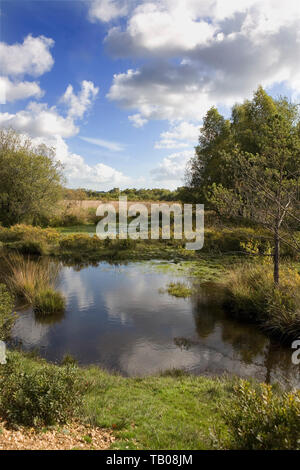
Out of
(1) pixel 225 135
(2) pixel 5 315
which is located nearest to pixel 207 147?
(1) pixel 225 135

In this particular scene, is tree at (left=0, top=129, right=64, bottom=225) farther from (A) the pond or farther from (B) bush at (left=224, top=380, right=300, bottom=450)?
(B) bush at (left=224, top=380, right=300, bottom=450)

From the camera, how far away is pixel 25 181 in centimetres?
2406

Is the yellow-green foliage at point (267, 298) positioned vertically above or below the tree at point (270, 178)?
below

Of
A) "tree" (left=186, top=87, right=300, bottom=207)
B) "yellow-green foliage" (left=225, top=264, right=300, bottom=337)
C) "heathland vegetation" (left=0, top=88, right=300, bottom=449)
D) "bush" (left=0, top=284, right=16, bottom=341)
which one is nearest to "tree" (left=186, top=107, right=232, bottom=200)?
"tree" (left=186, top=87, right=300, bottom=207)

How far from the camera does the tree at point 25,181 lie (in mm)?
23969

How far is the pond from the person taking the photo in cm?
634

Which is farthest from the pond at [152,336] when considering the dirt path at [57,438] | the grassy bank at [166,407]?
the dirt path at [57,438]

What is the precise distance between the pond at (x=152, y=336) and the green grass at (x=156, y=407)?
2.47ft

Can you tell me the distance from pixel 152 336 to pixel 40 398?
4.47 metres

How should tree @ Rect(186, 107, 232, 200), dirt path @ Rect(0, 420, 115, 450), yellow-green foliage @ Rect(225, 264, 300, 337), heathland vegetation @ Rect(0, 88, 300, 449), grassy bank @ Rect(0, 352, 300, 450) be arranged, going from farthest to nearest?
tree @ Rect(186, 107, 232, 200) < yellow-green foliage @ Rect(225, 264, 300, 337) < heathland vegetation @ Rect(0, 88, 300, 449) < dirt path @ Rect(0, 420, 115, 450) < grassy bank @ Rect(0, 352, 300, 450)

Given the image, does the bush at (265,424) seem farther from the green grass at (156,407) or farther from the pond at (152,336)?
the pond at (152,336)

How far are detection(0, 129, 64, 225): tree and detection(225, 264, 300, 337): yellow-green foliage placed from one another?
1900cm

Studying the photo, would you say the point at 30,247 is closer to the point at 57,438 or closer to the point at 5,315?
the point at 5,315

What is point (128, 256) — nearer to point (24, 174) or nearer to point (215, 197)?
point (215, 197)
